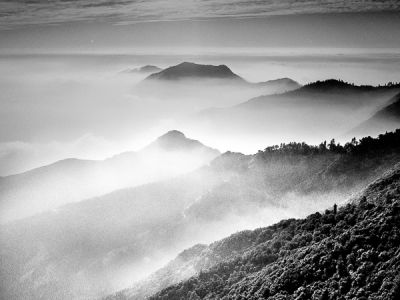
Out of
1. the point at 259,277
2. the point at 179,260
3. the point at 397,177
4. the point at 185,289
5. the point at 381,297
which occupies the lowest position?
the point at 179,260

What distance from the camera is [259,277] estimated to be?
106 m

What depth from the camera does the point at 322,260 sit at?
92.6m

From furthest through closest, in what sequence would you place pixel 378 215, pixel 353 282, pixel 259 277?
pixel 259 277 → pixel 378 215 → pixel 353 282

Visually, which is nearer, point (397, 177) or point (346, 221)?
point (346, 221)

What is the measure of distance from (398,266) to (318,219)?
4480cm

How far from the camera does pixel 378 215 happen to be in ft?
320

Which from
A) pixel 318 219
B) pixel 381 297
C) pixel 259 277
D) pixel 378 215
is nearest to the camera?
pixel 381 297

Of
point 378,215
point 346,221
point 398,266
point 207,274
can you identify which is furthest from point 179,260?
point 398,266

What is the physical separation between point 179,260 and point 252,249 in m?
48.7

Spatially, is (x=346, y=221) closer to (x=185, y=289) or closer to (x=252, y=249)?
(x=252, y=249)

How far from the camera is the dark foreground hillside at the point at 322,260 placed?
268 feet

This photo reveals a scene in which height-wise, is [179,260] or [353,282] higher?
[353,282]

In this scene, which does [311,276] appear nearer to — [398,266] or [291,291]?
[291,291]

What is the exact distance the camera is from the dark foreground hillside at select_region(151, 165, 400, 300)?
81.6 m
